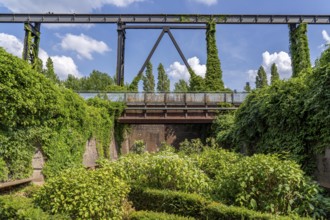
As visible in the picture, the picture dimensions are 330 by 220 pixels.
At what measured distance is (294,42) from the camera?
1030 inches

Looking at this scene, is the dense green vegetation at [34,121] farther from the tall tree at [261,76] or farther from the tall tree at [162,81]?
the tall tree at [261,76]

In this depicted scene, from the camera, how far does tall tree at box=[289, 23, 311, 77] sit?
2512cm

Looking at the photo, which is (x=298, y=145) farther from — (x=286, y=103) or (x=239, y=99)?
(x=239, y=99)

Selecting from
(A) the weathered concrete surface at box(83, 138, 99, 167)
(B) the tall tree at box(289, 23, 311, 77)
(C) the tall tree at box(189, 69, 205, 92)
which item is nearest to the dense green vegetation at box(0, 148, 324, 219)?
(A) the weathered concrete surface at box(83, 138, 99, 167)

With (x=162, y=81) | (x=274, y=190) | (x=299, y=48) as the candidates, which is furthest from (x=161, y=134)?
(x=162, y=81)

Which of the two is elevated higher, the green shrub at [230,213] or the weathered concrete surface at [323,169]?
the weathered concrete surface at [323,169]

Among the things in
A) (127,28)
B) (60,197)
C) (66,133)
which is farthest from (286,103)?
(127,28)

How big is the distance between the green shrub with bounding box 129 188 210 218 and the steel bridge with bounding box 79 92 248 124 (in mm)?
12164

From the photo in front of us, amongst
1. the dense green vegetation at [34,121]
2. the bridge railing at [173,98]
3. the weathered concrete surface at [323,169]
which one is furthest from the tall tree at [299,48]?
the dense green vegetation at [34,121]

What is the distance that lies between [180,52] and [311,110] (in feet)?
63.8

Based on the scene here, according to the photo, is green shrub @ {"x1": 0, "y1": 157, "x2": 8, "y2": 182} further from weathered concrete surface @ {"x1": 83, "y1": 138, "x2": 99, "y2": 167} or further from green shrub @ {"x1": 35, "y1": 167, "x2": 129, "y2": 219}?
weathered concrete surface @ {"x1": 83, "y1": 138, "x2": 99, "y2": 167}

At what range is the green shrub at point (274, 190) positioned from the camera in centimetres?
482

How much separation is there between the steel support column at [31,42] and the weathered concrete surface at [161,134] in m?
12.0

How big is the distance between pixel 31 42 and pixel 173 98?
1646 cm
